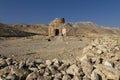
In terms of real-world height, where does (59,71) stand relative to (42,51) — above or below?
above

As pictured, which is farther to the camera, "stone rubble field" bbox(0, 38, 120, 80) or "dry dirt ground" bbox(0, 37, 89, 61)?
"dry dirt ground" bbox(0, 37, 89, 61)

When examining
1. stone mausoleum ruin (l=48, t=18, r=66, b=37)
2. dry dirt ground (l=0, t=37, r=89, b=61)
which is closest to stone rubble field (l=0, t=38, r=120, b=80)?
dry dirt ground (l=0, t=37, r=89, b=61)

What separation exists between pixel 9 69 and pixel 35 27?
2731 inches

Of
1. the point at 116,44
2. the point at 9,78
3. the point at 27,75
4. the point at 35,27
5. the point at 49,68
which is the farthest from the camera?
the point at 35,27

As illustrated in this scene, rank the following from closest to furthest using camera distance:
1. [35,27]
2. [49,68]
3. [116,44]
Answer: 1. [49,68]
2. [116,44]
3. [35,27]

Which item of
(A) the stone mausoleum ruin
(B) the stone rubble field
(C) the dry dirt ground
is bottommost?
(C) the dry dirt ground

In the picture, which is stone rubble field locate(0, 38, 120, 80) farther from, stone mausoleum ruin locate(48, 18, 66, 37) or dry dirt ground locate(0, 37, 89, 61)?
stone mausoleum ruin locate(48, 18, 66, 37)

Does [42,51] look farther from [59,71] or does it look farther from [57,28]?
[57,28]

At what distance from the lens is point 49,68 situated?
690cm

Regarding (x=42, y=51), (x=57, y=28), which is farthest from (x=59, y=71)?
(x=57, y=28)

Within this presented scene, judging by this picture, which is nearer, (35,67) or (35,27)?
(35,67)

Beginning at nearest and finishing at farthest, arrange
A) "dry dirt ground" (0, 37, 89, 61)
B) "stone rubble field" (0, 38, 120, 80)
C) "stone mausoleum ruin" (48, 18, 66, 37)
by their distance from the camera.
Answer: "stone rubble field" (0, 38, 120, 80) < "dry dirt ground" (0, 37, 89, 61) < "stone mausoleum ruin" (48, 18, 66, 37)

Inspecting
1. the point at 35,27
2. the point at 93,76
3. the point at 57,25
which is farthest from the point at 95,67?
the point at 35,27

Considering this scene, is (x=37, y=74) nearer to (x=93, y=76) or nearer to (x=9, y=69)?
(x=9, y=69)
